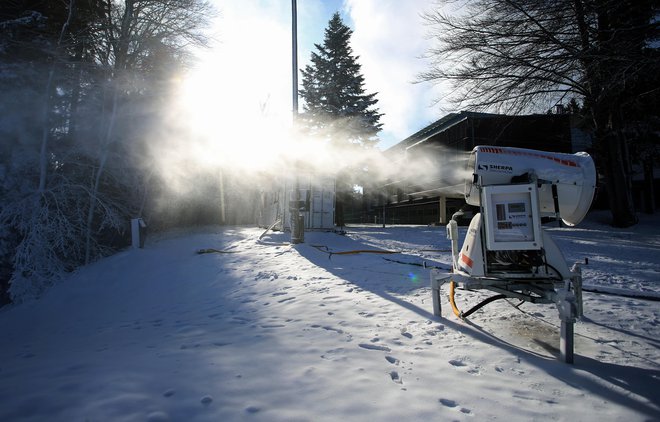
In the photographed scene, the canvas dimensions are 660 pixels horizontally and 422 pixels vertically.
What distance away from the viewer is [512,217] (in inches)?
119

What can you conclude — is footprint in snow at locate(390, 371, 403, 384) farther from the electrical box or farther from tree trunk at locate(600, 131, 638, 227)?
tree trunk at locate(600, 131, 638, 227)

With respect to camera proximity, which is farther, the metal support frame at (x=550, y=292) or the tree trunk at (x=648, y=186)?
the tree trunk at (x=648, y=186)

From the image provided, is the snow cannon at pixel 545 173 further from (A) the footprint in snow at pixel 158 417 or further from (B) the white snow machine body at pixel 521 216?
(A) the footprint in snow at pixel 158 417

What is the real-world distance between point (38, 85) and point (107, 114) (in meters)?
1.86

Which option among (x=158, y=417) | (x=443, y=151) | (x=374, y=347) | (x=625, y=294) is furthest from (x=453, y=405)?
(x=443, y=151)

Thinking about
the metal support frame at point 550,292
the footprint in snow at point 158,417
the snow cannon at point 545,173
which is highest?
the snow cannon at point 545,173

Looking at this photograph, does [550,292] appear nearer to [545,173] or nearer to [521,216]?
[521,216]

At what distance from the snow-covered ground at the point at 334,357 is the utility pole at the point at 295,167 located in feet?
12.3

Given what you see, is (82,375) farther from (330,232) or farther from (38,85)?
(38,85)

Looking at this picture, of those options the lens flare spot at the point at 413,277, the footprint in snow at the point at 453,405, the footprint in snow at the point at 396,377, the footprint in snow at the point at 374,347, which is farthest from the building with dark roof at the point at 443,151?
the footprint in snow at the point at 453,405

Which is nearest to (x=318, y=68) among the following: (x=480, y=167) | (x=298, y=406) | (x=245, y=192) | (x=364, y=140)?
(x=364, y=140)

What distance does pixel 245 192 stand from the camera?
23.7 m

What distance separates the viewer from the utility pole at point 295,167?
9.64m

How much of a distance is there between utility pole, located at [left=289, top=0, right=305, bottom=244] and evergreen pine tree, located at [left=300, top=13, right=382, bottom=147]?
1226 cm
